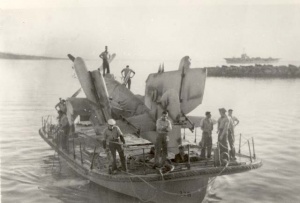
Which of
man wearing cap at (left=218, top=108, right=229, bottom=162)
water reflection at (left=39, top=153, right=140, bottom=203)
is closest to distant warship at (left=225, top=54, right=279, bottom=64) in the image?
water reflection at (left=39, top=153, right=140, bottom=203)

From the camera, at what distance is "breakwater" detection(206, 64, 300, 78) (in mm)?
77062

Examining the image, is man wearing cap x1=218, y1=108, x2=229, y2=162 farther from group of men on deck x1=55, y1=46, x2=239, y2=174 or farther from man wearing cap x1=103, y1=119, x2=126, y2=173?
man wearing cap x1=103, y1=119, x2=126, y2=173

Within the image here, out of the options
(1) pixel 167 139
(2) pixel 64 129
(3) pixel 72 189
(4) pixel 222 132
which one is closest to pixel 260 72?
(2) pixel 64 129

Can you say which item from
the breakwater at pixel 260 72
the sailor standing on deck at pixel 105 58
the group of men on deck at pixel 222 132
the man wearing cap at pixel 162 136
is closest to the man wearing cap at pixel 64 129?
the man wearing cap at pixel 162 136

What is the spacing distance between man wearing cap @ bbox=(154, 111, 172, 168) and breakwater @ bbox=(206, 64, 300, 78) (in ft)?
232

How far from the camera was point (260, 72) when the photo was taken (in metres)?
79.6

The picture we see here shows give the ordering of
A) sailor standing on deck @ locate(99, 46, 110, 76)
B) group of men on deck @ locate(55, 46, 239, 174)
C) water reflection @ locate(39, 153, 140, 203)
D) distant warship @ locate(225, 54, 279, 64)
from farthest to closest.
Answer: distant warship @ locate(225, 54, 279, 64)
sailor standing on deck @ locate(99, 46, 110, 76)
water reflection @ locate(39, 153, 140, 203)
group of men on deck @ locate(55, 46, 239, 174)

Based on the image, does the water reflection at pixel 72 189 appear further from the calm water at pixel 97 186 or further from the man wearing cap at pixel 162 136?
the man wearing cap at pixel 162 136

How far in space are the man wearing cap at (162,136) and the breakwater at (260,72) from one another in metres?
70.6

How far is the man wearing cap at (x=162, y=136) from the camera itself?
12.1 metres

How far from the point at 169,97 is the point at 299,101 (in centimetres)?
3350

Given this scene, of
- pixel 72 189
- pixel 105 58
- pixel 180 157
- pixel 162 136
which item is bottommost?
pixel 72 189

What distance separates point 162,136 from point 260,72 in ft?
236

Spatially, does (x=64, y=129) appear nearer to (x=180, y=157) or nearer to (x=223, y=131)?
(x=180, y=157)
